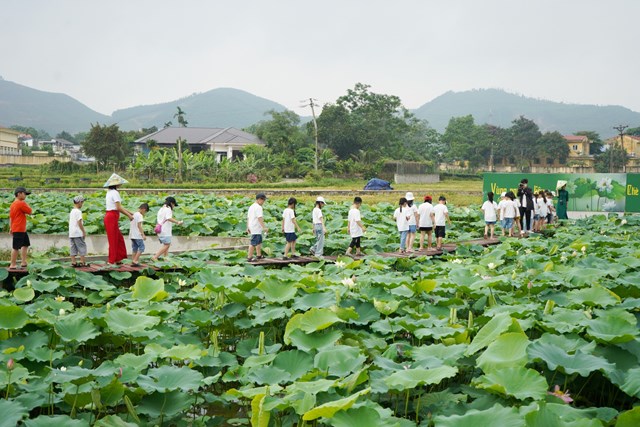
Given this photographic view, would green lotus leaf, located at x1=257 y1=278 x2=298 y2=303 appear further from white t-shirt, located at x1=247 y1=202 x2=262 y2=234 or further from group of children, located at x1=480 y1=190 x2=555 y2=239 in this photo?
group of children, located at x1=480 y1=190 x2=555 y2=239

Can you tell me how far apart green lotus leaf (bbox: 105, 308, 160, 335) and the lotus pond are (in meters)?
0.01

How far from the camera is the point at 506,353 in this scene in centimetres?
345

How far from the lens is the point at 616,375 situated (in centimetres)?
323

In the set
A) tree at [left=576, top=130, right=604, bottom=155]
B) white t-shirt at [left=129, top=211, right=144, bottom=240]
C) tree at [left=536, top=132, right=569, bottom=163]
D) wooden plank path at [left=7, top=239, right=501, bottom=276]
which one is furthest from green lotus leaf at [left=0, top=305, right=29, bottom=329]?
tree at [left=576, top=130, right=604, bottom=155]

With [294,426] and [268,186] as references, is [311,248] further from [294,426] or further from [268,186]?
[268,186]

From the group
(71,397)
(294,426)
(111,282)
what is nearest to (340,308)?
(294,426)

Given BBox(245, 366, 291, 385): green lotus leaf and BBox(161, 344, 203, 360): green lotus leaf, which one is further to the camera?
BBox(161, 344, 203, 360): green lotus leaf

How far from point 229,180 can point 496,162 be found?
3690 centimetres

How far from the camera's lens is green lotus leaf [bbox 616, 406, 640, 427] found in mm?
2729

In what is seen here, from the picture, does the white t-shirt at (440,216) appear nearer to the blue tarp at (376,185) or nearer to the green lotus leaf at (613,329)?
the green lotus leaf at (613,329)

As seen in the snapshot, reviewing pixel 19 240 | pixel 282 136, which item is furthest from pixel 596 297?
pixel 282 136

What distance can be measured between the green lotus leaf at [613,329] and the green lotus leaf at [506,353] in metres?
0.53

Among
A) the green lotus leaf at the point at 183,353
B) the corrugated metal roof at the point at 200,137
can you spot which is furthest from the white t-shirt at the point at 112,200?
the corrugated metal roof at the point at 200,137

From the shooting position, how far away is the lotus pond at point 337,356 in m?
3.08
